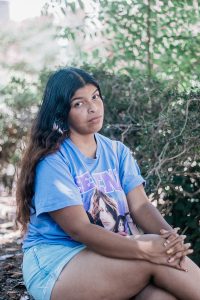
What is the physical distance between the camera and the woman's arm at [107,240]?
258cm

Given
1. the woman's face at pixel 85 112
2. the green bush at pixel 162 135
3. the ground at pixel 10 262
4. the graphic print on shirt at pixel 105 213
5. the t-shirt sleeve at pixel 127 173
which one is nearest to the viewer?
the graphic print on shirt at pixel 105 213

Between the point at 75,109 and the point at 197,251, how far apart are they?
1.95 meters

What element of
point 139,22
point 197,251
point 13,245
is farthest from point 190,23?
point 13,245

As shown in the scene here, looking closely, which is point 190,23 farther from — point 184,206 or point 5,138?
point 5,138

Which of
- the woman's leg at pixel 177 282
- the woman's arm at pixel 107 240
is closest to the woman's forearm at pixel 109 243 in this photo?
the woman's arm at pixel 107 240

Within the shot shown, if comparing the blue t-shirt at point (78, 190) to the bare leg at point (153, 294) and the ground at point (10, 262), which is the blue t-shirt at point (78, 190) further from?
the ground at point (10, 262)

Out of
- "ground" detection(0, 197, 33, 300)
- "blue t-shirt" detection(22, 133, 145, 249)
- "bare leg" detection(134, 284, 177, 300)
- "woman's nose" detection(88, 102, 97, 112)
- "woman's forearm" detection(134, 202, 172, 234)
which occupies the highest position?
"woman's nose" detection(88, 102, 97, 112)

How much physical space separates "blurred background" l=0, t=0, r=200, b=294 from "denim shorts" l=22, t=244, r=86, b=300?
132 cm

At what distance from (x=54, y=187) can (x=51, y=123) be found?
394mm

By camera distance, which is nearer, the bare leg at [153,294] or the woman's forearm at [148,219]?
the bare leg at [153,294]

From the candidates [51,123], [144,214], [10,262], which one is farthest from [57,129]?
[10,262]

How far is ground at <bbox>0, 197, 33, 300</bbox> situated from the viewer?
3697 mm

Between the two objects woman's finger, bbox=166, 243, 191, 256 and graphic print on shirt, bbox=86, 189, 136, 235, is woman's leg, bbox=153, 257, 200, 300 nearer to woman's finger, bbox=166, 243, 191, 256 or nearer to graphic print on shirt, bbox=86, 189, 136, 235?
woman's finger, bbox=166, 243, 191, 256

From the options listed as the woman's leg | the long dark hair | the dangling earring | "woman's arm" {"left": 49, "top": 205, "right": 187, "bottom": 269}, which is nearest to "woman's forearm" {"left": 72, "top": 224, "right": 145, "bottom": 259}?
"woman's arm" {"left": 49, "top": 205, "right": 187, "bottom": 269}
